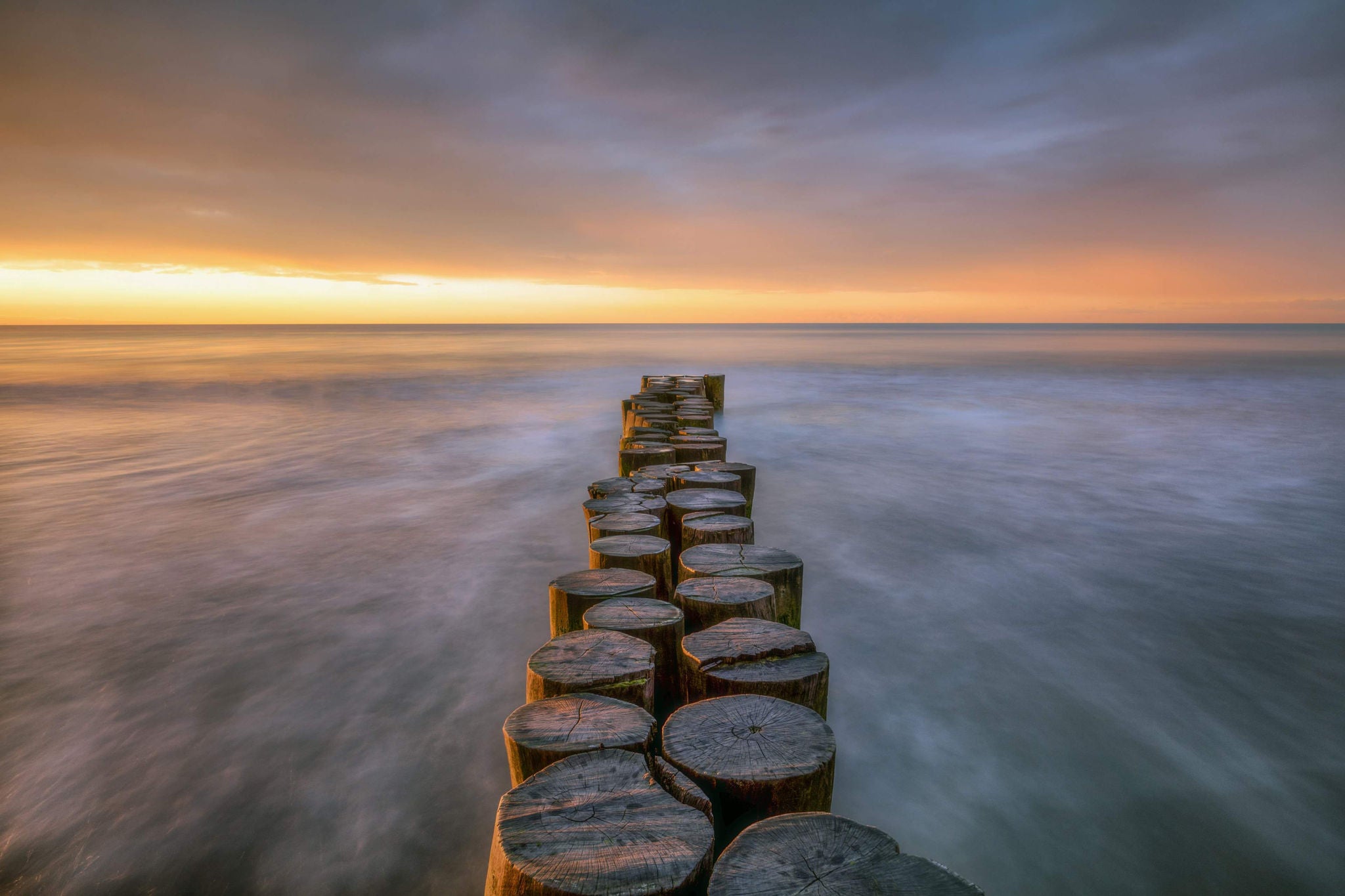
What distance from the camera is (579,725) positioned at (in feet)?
5.47

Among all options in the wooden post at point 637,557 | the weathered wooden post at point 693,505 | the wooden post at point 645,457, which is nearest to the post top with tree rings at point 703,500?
the weathered wooden post at point 693,505

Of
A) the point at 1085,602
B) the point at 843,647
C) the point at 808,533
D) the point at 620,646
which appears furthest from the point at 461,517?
the point at 1085,602

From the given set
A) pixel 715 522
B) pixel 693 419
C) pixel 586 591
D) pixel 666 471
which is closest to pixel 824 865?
pixel 586 591

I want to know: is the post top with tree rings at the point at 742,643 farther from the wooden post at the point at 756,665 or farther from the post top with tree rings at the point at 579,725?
the post top with tree rings at the point at 579,725

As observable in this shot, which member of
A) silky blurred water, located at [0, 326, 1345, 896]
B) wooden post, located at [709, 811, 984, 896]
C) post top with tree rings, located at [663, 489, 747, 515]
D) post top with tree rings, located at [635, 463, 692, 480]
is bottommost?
silky blurred water, located at [0, 326, 1345, 896]

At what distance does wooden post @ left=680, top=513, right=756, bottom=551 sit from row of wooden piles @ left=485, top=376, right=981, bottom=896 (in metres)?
0.20

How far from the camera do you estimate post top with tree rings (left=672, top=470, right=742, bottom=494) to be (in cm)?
400

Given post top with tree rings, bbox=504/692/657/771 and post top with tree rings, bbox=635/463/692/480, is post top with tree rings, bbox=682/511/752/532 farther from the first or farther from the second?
post top with tree rings, bbox=504/692/657/771

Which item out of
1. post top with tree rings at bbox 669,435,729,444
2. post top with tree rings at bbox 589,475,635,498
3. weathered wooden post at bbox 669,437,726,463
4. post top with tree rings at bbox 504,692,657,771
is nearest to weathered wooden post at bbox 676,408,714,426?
post top with tree rings at bbox 669,435,729,444

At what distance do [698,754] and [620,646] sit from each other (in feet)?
1.77

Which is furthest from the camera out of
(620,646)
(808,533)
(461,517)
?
(461,517)

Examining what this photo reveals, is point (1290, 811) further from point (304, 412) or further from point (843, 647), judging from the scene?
point (304, 412)

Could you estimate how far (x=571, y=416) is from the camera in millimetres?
13367

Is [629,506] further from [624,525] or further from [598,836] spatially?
[598,836]
